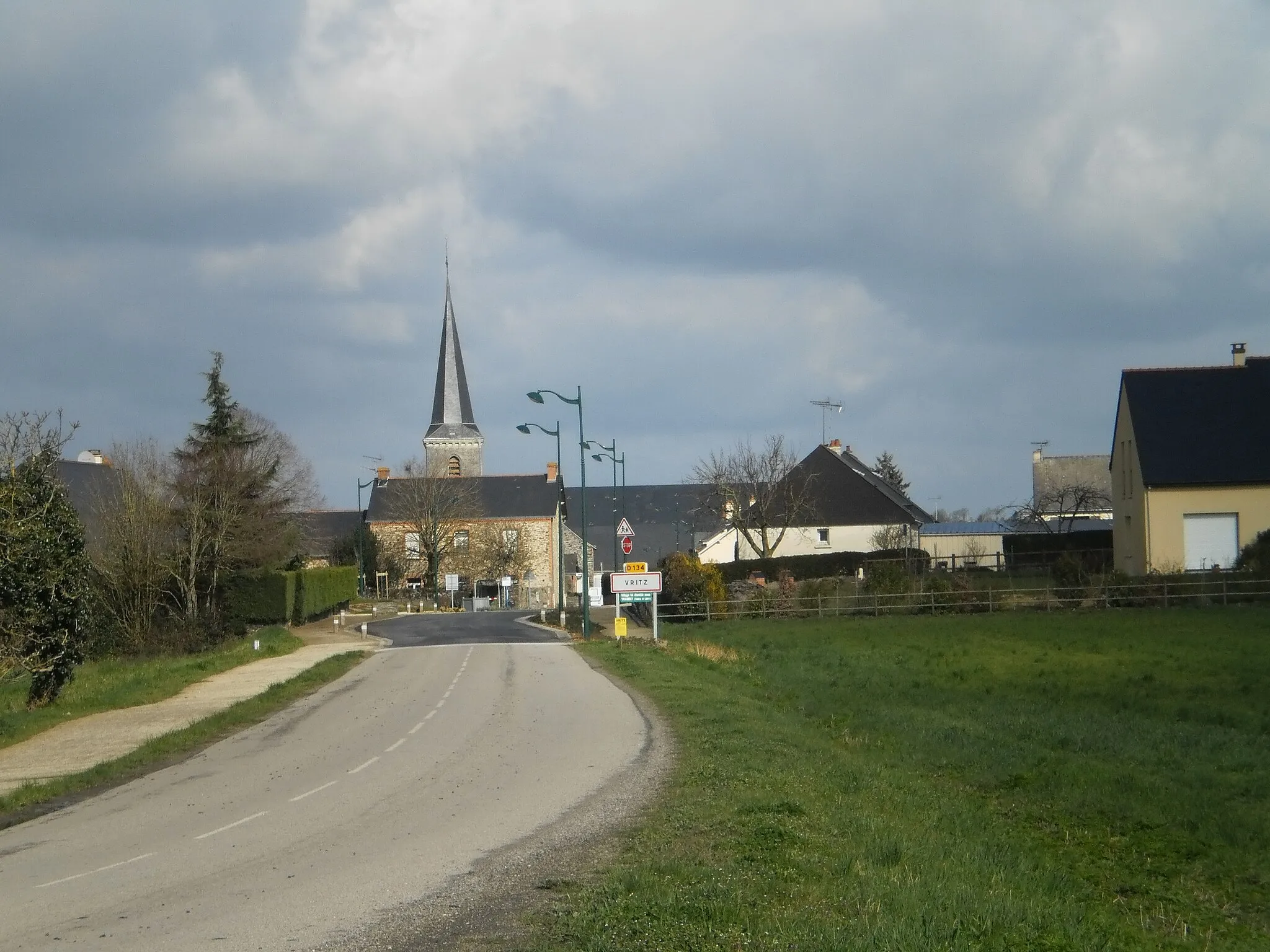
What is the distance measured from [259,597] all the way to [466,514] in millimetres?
41701

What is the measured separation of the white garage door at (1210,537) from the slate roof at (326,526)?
171 feet

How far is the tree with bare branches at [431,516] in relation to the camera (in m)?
80.4

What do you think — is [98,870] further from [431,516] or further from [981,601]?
[431,516]

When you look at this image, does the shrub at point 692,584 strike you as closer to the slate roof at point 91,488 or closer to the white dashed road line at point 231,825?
the slate roof at point 91,488

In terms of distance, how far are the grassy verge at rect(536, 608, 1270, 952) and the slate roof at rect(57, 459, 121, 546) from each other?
78.0 feet

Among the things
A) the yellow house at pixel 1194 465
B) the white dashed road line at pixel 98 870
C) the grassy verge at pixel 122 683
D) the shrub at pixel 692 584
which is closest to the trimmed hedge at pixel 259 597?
the grassy verge at pixel 122 683

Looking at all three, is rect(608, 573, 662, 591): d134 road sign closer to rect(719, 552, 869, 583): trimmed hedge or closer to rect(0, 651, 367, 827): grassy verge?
rect(0, 651, 367, 827): grassy verge

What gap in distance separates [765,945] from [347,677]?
24075mm

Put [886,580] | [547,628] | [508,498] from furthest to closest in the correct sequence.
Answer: [508,498] < [547,628] < [886,580]

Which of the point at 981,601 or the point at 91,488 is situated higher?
the point at 91,488

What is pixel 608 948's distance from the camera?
6.34 m

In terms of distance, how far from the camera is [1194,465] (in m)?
47.7

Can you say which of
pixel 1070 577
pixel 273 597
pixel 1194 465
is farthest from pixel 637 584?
pixel 1194 465

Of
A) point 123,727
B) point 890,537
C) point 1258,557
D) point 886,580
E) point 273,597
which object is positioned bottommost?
point 123,727
